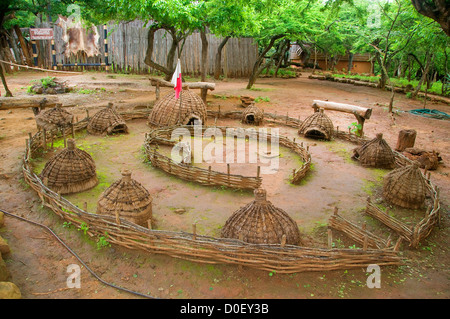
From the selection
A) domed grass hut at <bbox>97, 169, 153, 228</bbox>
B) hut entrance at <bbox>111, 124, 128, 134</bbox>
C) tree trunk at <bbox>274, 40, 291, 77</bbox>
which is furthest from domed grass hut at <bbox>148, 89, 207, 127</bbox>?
tree trunk at <bbox>274, 40, 291, 77</bbox>

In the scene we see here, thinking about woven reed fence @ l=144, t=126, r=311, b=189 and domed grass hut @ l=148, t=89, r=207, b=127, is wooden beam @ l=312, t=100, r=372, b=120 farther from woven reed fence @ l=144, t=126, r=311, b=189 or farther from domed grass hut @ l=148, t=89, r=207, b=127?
domed grass hut @ l=148, t=89, r=207, b=127

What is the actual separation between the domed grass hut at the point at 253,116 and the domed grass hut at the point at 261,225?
6.80 meters

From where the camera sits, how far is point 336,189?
680cm

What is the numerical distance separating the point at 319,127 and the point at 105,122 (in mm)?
6026

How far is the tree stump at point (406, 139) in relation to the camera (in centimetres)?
863

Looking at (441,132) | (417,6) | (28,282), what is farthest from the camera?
(441,132)

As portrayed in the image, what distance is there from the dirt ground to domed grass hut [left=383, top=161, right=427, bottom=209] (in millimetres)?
237

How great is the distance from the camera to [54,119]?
27.3ft

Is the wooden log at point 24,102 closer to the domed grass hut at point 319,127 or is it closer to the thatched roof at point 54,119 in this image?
the thatched roof at point 54,119

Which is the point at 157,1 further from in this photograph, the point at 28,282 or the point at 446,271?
the point at 446,271

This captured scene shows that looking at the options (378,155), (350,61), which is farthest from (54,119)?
(350,61)

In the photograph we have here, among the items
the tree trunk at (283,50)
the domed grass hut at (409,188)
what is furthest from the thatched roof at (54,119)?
the tree trunk at (283,50)
